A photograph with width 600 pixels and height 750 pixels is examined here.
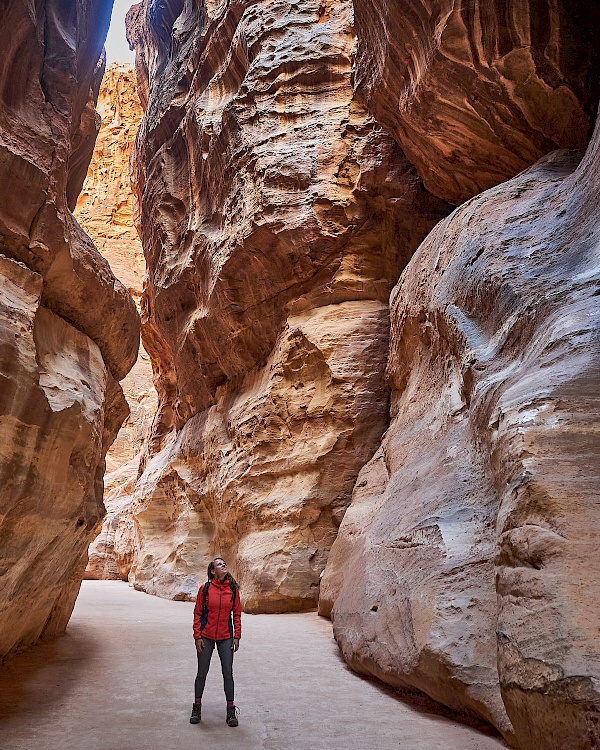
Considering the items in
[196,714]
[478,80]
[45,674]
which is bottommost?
[196,714]

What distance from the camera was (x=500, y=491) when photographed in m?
5.20

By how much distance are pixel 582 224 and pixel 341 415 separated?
5871mm

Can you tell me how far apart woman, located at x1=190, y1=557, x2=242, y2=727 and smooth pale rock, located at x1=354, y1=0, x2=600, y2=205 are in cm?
731

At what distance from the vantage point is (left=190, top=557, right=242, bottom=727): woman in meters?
4.60

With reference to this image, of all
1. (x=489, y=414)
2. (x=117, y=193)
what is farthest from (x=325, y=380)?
(x=117, y=193)

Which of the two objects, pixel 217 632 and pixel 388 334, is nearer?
pixel 217 632

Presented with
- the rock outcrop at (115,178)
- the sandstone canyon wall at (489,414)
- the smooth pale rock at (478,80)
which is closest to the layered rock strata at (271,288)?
the sandstone canyon wall at (489,414)

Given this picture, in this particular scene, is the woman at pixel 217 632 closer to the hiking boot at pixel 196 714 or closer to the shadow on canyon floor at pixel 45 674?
the hiking boot at pixel 196 714

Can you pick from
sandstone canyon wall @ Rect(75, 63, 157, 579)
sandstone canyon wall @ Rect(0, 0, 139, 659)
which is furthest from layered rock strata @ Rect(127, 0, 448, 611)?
sandstone canyon wall @ Rect(75, 63, 157, 579)

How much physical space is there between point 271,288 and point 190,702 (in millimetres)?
9283

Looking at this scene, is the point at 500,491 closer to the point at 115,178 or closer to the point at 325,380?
the point at 325,380

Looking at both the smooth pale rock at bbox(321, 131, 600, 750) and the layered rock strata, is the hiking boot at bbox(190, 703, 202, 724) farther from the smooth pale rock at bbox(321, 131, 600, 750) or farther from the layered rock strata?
the layered rock strata

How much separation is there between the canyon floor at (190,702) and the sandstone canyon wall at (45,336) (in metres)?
0.67

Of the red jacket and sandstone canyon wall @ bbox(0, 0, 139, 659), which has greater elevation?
sandstone canyon wall @ bbox(0, 0, 139, 659)
